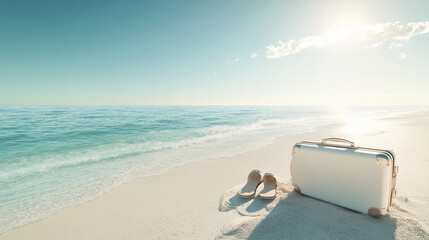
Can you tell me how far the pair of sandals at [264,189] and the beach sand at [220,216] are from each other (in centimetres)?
10

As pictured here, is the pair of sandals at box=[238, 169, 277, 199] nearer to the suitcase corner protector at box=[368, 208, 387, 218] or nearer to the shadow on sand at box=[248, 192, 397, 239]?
the shadow on sand at box=[248, 192, 397, 239]

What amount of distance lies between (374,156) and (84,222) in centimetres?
459

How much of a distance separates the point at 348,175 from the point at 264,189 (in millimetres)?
1367

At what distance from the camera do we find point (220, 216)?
276cm

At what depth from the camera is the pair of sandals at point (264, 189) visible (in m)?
3.05

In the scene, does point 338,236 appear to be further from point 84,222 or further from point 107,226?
point 84,222

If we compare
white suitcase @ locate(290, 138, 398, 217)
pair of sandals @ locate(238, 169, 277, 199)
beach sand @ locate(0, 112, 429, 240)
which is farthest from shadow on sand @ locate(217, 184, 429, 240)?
pair of sandals @ locate(238, 169, 277, 199)

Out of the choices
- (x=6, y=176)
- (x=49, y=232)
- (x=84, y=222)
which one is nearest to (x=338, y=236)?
(x=84, y=222)

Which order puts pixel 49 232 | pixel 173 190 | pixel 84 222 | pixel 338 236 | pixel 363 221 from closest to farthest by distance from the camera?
pixel 338 236 → pixel 363 221 → pixel 49 232 → pixel 84 222 → pixel 173 190

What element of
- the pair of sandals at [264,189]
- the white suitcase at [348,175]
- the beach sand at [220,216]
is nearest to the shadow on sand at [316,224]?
the beach sand at [220,216]

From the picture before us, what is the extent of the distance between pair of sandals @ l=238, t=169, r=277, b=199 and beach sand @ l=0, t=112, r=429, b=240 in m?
0.10

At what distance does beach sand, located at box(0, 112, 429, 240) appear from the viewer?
2174mm

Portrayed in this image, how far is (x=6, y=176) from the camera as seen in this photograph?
5.34 meters

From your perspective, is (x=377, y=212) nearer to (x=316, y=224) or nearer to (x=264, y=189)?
(x=316, y=224)
